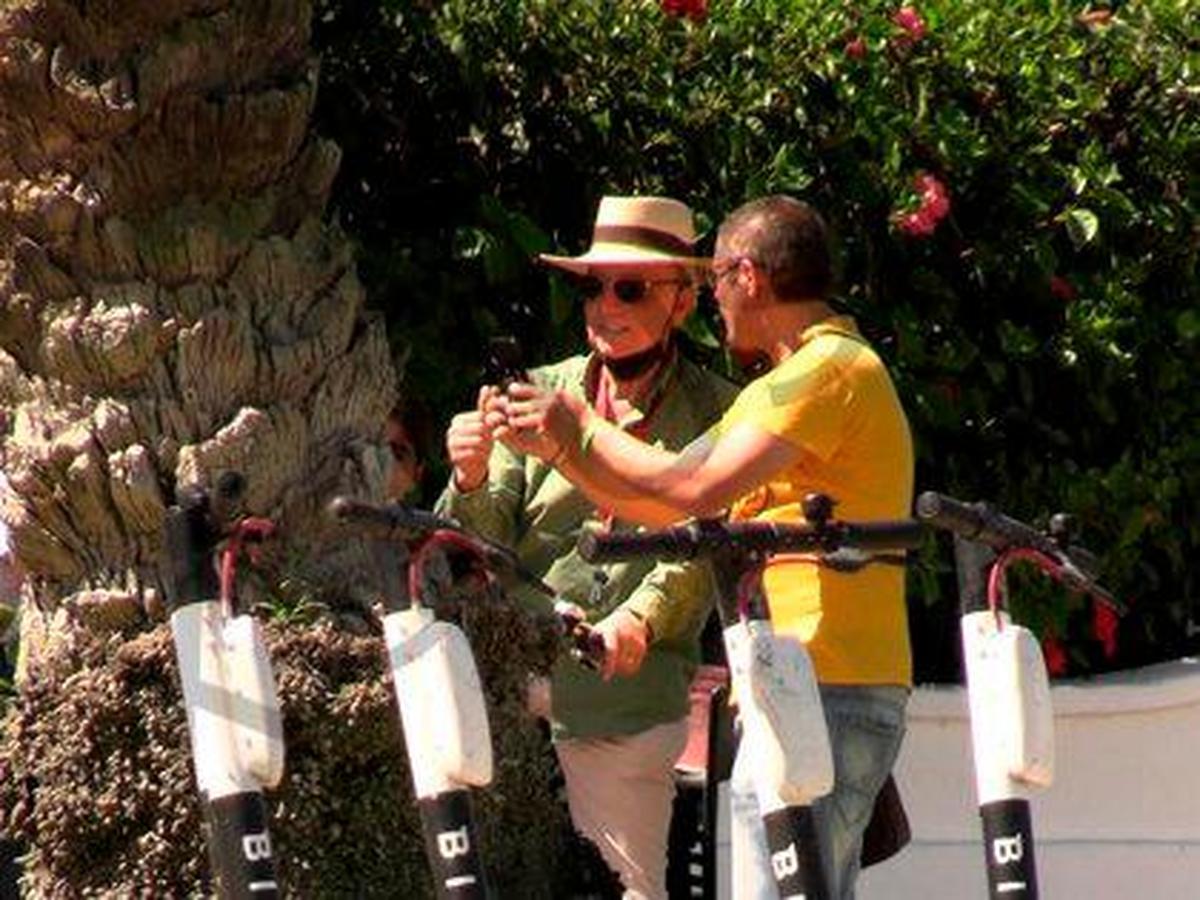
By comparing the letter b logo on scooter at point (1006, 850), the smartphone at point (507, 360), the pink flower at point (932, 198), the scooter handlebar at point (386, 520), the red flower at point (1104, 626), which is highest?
the pink flower at point (932, 198)

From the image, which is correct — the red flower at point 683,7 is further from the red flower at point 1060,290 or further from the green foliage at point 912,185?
the red flower at point 1060,290

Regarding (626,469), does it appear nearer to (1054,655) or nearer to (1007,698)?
(1007,698)

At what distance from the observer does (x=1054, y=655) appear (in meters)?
9.67

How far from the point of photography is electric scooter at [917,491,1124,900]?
6.15 m

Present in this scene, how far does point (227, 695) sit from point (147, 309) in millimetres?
1811

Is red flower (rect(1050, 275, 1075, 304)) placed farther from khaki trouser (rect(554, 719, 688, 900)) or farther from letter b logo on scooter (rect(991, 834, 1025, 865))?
letter b logo on scooter (rect(991, 834, 1025, 865))


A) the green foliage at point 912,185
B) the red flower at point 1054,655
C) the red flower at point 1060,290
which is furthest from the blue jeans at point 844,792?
the red flower at point 1054,655

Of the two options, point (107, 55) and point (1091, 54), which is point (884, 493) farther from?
point (1091, 54)

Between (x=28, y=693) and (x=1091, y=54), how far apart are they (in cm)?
342

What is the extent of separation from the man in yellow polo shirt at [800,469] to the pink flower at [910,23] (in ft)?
8.05

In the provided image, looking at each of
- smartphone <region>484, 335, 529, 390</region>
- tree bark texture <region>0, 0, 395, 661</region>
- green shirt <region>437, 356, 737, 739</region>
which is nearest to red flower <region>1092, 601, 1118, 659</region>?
green shirt <region>437, 356, 737, 739</region>

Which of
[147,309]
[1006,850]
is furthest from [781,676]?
[147,309]

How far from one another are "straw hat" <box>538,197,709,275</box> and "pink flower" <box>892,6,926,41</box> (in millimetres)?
1616

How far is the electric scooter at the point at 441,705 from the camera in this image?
607 centimetres
